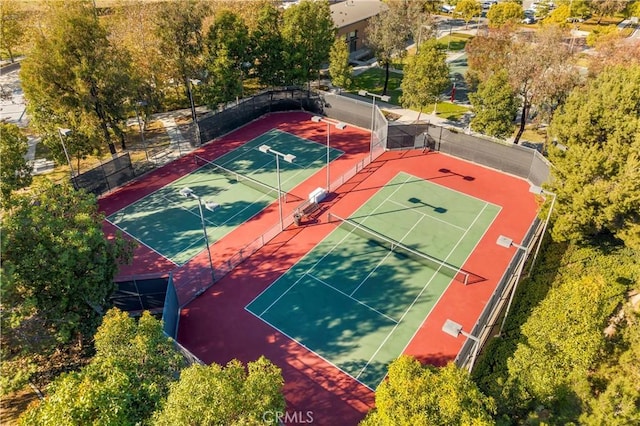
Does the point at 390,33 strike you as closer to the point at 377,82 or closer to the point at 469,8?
the point at 377,82

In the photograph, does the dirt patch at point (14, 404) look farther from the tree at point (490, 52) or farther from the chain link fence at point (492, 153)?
the tree at point (490, 52)

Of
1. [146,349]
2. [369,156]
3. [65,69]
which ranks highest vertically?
[65,69]

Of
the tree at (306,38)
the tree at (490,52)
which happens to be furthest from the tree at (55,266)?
the tree at (490,52)

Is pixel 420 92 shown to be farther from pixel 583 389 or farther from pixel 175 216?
pixel 583 389

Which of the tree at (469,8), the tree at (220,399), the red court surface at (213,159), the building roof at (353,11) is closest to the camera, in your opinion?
the tree at (220,399)

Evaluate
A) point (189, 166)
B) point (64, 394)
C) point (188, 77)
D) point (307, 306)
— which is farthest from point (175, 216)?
point (64, 394)

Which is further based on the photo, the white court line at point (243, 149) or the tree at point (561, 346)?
the white court line at point (243, 149)
